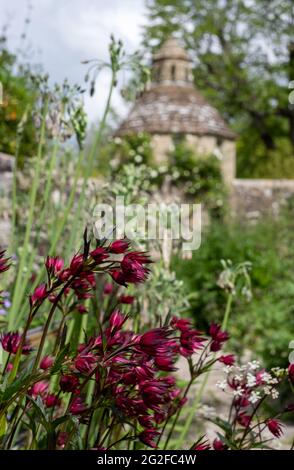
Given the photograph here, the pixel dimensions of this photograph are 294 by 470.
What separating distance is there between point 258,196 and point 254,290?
25.5 ft

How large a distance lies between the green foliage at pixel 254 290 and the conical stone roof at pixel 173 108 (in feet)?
19.4

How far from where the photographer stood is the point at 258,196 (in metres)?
15.1

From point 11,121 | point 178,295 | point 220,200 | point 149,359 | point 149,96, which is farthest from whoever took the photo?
point 149,96

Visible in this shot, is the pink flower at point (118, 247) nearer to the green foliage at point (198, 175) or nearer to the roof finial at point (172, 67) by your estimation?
the green foliage at point (198, 175)

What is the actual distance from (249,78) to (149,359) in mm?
25163

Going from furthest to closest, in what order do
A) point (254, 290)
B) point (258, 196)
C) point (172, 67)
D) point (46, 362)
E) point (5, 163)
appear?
1. point (172, 67)
2. point (258, 196)
3. point (254, 290)
4. point (5, 163)
5. point (46, 362)

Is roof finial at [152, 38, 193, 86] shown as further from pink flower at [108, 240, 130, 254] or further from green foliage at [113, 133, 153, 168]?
pink flower at [108, 240, 130, 254]

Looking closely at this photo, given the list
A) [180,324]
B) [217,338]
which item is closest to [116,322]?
[180,324]

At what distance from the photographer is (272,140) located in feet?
86.0

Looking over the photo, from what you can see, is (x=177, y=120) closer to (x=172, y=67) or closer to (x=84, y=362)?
(x=172, y=67)

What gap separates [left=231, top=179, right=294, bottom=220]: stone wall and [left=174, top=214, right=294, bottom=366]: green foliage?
464cm

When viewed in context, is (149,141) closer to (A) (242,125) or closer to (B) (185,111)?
(B) (185,111)

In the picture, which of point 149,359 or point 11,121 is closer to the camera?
point 149,359

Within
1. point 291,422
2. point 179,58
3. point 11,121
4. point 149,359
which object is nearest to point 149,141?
point 179,58
